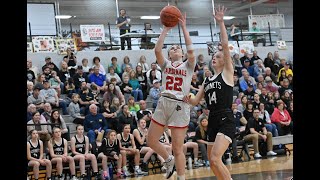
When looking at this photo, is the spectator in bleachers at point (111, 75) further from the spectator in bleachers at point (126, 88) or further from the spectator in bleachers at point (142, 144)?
the spectator in bleachers at point (142, 144)

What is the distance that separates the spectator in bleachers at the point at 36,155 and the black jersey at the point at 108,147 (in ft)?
4.96

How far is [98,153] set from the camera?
12336mm

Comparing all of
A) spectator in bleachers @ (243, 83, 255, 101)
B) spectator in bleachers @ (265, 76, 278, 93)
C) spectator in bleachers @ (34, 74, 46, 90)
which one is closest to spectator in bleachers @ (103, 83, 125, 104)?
spectator in bleachers @ (34, 74, 46, 90)

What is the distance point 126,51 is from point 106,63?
91cm

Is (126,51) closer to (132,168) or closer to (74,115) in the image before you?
(74,115)

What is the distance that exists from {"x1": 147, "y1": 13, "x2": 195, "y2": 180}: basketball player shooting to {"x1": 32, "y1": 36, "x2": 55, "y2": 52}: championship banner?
36.6 feet

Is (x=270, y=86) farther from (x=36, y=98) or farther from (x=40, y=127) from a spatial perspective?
(x=40, y=127)

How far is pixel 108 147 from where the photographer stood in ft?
40.4

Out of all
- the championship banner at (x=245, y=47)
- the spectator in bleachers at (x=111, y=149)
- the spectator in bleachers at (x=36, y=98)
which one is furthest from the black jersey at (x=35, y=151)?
the championship banner at (x=245, y=47)

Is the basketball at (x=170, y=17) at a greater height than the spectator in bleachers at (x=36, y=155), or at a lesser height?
greater

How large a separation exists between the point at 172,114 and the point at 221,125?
0.83m

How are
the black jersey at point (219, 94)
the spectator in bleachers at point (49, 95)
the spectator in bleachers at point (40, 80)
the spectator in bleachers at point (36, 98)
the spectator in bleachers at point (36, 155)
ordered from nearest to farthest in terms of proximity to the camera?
the black jersey at point (219, 94)
the spectator in bleachers at point (36, 155)
the spectator in bleachers at point (36, 98)
the spectator in bleachers at point (49, 95)
the spectator in bleachers at point (40, 80)

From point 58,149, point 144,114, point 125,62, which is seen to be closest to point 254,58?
point 125,62

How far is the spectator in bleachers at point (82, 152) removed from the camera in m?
11.8
